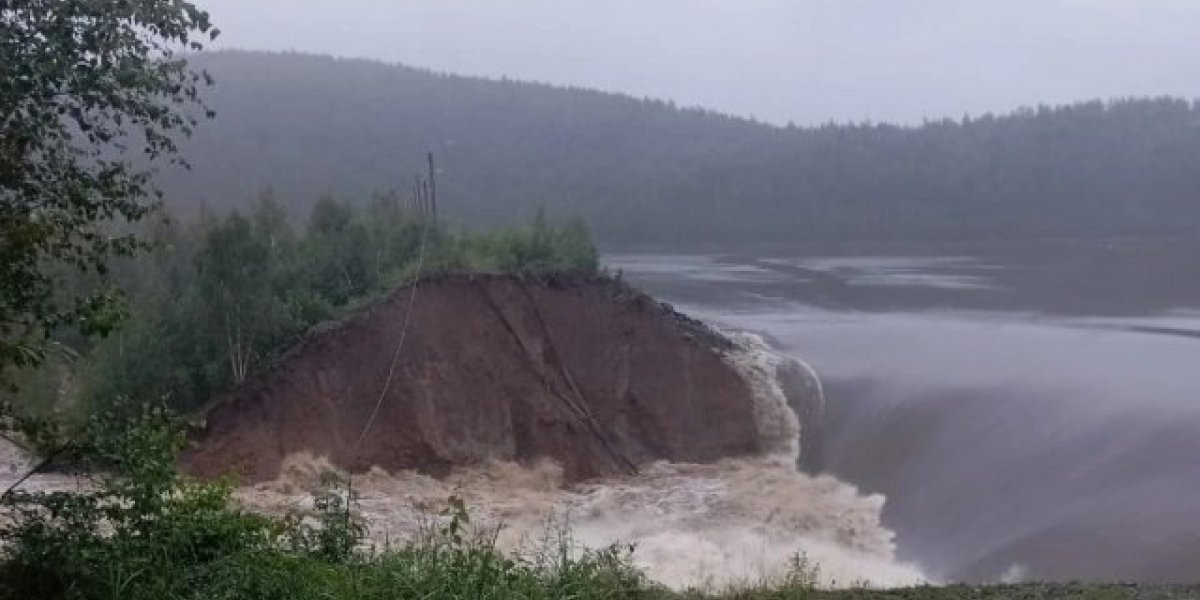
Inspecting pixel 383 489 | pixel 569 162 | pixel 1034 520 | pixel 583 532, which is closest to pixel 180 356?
pixel 383 489

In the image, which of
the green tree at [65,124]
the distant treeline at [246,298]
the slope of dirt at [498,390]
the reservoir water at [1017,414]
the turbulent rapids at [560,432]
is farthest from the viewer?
the distant treeline at [246,298]

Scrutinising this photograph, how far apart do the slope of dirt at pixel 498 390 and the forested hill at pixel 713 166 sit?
32.1 metres

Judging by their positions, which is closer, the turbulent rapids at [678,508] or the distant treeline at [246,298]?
the turbulent rapids at [678,508]

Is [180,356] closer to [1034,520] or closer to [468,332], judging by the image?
[468,332]

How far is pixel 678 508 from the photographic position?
19.6 metres

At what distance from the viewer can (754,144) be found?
293 ft

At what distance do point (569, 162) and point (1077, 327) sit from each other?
56.3 meters

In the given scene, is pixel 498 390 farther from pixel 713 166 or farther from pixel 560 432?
pixel 713 166

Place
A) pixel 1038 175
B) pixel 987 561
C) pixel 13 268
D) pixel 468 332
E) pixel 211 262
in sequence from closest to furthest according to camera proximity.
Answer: pixel 13 268 < pixel 987 561 < pixel 211 262 < pixel 468 332 < pixel 1038 175

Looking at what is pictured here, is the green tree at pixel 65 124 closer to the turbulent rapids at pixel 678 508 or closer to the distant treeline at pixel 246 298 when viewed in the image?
the turbulent rapids at pixel 678 508

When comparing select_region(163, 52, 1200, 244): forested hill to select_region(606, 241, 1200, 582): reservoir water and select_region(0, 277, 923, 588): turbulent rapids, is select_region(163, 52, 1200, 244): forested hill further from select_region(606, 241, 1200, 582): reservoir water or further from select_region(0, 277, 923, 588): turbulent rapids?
select_region(0, 277, 923, 588): turbulent rapids

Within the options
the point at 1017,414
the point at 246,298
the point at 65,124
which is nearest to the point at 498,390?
the point at 246,298

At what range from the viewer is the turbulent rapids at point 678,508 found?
54.5 feet

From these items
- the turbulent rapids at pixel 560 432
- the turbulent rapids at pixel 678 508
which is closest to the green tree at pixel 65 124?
the turbulent rapids at pixel 678 508
